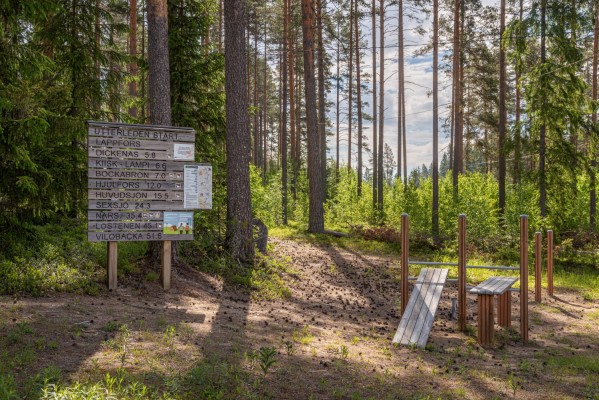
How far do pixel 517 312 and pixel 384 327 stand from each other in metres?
3.92

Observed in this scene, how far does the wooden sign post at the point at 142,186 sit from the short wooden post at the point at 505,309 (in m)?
5.66

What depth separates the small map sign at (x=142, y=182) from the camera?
8070mm

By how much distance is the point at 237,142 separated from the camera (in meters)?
11.0

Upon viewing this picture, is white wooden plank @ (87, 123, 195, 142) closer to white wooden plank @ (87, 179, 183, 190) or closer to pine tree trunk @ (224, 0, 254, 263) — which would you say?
white wooden plank @ (87, 179, 183, 190)

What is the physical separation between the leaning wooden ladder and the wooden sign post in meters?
4.14

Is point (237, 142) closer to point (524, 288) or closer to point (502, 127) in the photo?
point (524, 288)

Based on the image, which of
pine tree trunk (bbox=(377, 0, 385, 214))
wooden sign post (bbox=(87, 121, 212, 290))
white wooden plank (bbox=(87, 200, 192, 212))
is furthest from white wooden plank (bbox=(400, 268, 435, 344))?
pine tree trunk (bbox=(377, 0, 385, 214))

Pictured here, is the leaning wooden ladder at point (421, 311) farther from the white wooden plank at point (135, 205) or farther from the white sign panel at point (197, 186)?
the white wooden plank at point (135, 205)

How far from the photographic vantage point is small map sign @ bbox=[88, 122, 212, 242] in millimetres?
8070

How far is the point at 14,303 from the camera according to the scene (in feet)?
21.1

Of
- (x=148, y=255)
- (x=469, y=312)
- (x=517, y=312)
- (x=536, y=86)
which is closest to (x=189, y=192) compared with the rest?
(x=148, y=255)

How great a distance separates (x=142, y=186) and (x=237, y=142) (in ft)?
10.2

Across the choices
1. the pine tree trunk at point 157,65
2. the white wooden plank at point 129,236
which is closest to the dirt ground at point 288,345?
the white wooden plank at point 129,236

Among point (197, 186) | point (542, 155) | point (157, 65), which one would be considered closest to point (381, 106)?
point (542, 155)
